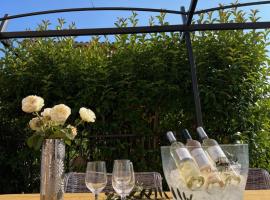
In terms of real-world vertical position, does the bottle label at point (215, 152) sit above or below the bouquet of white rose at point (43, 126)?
below

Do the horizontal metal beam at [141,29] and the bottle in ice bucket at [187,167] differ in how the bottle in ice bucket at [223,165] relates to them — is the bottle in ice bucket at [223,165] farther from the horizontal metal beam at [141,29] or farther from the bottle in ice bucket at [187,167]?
the horizontal metal beam at [141,29]

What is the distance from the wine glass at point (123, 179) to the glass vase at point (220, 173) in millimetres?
168

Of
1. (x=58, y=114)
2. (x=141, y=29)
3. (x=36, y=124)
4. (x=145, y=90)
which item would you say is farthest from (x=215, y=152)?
(x=145, y=90)

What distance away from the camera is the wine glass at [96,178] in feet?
5.12

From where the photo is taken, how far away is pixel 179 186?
137cm

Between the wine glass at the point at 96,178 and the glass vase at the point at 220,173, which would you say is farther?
the wine glass at the point at 96,178

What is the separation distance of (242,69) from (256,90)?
0.86 feet

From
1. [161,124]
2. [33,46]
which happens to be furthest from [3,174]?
[161,124]

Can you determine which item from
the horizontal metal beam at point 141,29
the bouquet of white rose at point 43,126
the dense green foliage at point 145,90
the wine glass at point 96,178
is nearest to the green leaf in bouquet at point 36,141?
the bouquet of white rose at point 43,126

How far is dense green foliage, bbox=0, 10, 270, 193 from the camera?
13.7 feet

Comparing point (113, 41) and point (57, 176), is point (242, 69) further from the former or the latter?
point (57, 176)

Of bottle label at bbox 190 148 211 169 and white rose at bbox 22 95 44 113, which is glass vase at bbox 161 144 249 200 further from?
white rose at bbox 22 95 44 113

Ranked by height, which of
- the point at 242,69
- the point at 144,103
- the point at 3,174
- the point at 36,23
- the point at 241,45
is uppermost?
the point at 36,23

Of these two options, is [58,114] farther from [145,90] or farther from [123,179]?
[145,90]
